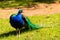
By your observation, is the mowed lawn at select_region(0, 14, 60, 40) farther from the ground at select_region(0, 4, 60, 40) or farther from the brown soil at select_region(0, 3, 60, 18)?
the brown soil at select_region(0, 3, 60, 18)

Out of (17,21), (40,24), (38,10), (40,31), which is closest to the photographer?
(17,21)

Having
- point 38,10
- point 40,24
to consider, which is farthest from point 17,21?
point 38,10

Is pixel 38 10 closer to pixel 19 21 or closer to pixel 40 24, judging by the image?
pixel 40 24

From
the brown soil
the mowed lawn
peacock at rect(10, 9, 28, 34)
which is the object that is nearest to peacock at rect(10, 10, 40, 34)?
peacock at rect(10, 9, 28, 34)

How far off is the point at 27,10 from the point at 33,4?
1.07 m

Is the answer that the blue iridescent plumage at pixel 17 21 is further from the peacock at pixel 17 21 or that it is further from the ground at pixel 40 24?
the ground at pixel 40 24

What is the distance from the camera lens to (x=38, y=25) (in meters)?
8.07

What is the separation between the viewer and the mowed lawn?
23.0ft

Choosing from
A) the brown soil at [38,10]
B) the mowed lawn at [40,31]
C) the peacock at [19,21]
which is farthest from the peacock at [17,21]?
the brown soil at [38,10]

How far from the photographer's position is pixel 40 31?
757 centimetres

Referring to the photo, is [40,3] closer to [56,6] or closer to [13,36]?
[56,6]

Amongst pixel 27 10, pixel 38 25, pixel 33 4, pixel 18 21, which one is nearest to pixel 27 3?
pixel 33 4

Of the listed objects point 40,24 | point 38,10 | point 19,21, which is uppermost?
point 19,21

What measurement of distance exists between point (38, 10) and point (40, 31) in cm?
361
